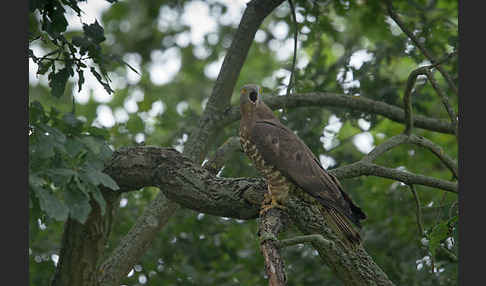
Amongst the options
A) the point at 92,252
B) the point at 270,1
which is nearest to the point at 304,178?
the point at 92,252

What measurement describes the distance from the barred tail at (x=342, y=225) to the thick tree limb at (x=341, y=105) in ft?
4.50

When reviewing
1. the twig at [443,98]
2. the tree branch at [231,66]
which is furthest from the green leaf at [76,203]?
the twig at [443,98]

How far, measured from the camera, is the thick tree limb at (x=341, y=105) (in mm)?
5031

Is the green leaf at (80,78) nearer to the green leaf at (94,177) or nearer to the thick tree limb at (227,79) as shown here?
the green leaf at (94,177)

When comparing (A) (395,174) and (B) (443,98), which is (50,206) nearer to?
(A) (395,174)

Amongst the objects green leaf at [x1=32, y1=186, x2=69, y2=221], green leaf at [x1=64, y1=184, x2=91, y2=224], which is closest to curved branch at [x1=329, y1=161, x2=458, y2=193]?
green leaf at [x1=64, y1=184, x2=91, y2=224]

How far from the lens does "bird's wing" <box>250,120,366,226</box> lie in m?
3.87

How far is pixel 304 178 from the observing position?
4016 millimetres

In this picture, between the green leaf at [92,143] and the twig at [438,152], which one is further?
the twig at [438,152]

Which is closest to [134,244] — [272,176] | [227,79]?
[272,176]

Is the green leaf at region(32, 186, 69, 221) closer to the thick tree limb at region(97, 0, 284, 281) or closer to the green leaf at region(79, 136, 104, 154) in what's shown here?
the green leaf at region(79, 136, 104, 154)

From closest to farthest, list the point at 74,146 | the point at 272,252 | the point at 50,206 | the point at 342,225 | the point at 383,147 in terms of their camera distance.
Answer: the point at 50,206, the point at 74,146, the point at 272,252, the point at 342,225, the point at 383,147

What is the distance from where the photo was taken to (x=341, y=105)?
5.11 meters

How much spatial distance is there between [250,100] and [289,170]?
2.43 feet
